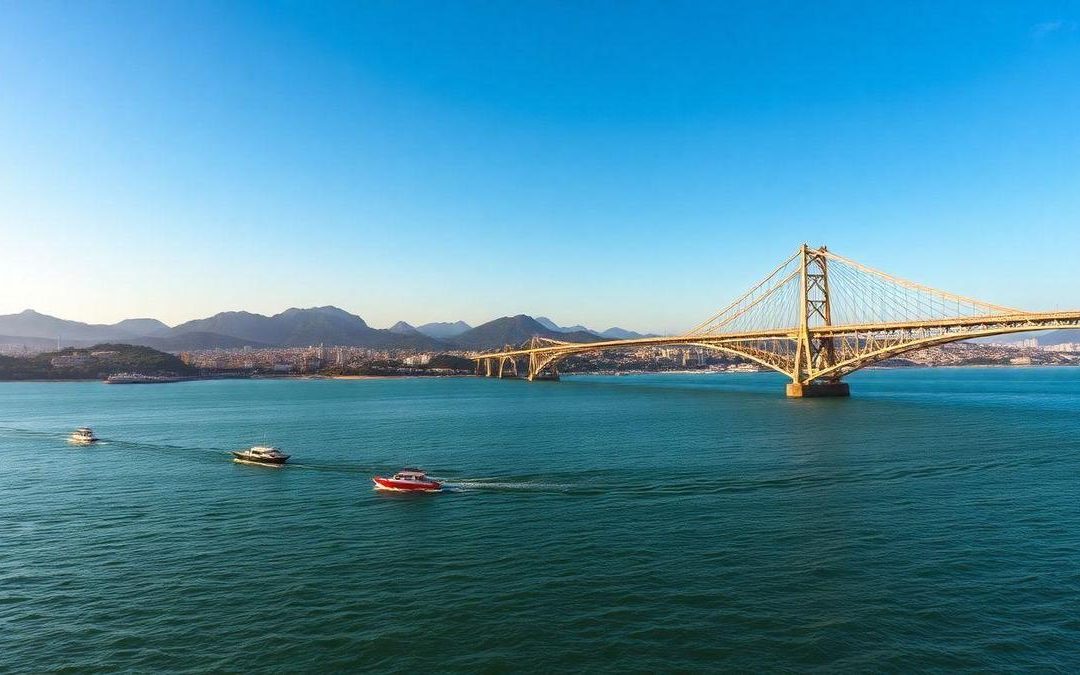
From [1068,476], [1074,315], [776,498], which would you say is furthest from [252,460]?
[1074,315]

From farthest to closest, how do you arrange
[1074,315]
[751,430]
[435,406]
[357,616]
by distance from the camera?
[435,406] < [1074,315] < [751,430] < [357,616]

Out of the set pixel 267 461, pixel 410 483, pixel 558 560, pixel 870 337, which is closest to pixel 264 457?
pixel 267 461

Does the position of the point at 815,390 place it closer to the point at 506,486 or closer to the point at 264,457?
the point at 506,486

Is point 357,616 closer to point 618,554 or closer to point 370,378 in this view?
point 618,554

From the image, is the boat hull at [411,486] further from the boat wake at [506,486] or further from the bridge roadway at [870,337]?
the bridge roadway at [870,337]

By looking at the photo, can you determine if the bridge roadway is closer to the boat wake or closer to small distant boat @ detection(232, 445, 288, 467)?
the boat wake

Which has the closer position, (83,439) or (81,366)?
(83,439)

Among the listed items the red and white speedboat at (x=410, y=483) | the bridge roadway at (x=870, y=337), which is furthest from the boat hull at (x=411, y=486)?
the bridge roadway at (x=870, y=337)
